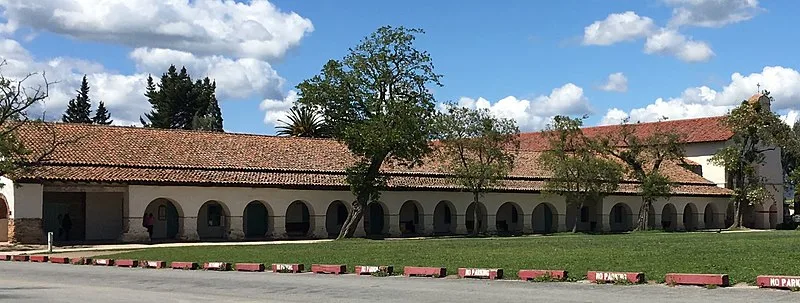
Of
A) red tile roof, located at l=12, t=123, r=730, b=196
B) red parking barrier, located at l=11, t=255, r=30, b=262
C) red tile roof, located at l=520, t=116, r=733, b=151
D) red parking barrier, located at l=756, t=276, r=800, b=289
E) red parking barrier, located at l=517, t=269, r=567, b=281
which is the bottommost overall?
red parking barrier, located at l=11, t=255, r=30, b=262

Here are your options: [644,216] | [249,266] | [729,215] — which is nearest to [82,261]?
[249,266]

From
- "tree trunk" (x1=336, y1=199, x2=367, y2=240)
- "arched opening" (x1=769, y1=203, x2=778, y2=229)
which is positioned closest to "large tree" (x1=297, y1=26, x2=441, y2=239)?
"tree trunk" (x1=336, y1=199, x2=367, y2=240)

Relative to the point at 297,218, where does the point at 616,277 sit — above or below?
below

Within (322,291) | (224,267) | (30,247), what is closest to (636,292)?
(322,291)

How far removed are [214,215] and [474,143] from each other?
13642 millimetres

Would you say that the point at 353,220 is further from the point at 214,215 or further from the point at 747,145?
the point at 747,145

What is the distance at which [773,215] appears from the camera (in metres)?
69.5

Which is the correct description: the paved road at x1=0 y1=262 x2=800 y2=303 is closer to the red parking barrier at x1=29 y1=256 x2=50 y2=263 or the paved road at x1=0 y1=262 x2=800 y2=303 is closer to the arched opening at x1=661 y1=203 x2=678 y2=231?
the red parking barrier at x1=29 y1=256 x2=50 y2=263

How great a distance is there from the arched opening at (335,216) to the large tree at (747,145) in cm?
2504

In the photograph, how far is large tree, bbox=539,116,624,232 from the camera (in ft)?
175

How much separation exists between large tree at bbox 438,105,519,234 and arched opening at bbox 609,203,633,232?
447 inches

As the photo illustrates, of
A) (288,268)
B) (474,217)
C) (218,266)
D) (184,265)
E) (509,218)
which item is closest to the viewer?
(288,268)

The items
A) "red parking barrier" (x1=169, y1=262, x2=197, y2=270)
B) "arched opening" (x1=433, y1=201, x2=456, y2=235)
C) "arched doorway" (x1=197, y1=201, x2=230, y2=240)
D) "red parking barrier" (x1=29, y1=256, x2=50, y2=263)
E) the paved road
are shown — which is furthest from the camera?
"arched opening" (x1=433, y1=201, x2=456, y2=235)

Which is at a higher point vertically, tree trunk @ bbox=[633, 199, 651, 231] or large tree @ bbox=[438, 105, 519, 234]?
large tree @ bbox=[438, 105, 519, 234]
